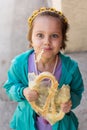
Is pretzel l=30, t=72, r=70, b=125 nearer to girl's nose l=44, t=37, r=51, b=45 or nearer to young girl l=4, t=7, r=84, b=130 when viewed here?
young girl l=4, t=7, r=84, b=130

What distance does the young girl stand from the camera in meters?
2.10

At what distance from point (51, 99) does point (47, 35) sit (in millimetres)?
382

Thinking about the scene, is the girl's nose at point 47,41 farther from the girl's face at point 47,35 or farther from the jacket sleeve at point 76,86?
the jacket sleeve at point 76,86

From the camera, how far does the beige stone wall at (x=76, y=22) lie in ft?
12.7

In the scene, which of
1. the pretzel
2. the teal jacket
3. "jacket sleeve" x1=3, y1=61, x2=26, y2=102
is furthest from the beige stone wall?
the pretzel

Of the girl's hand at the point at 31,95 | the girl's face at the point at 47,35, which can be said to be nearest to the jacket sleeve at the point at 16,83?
the girl's hand at the point at 31,95

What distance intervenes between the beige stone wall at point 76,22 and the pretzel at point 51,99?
188cm

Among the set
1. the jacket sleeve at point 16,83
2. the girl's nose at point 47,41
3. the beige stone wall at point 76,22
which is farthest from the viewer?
the beige stone wall at point 76,22

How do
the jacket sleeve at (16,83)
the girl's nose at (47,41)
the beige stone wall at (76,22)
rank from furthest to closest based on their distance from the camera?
the beige stone wall at (76,22), the jacket sleeve at (16,83), the girl's nose at (47,41)

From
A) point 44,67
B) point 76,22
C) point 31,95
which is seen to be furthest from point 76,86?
point 76,22

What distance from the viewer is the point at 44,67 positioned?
2262mm

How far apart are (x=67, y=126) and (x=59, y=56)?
1.61 ft

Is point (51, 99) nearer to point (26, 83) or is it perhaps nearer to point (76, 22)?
point (26, 83)

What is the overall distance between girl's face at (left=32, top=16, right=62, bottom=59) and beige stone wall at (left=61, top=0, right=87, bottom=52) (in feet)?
5.86
